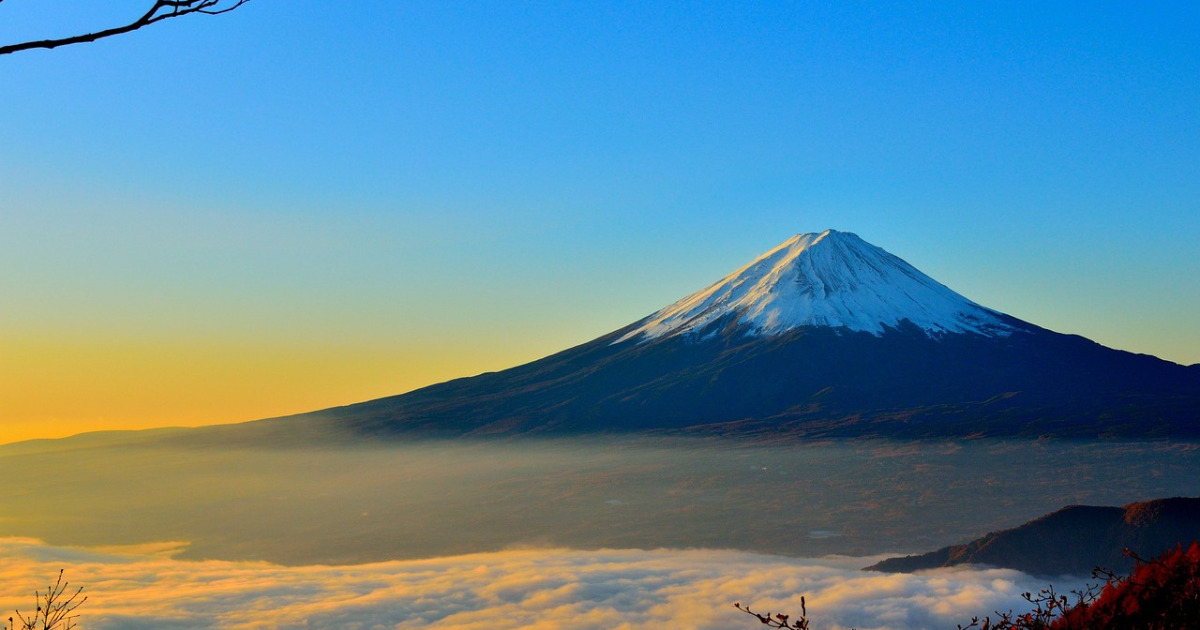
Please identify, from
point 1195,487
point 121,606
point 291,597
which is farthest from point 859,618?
point 1195,487

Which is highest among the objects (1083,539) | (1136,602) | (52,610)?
(1136,602)

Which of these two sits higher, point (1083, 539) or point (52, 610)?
point (52, 610)

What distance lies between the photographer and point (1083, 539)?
112m

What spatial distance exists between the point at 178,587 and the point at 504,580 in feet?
155

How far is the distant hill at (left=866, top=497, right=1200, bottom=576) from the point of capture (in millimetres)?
98688

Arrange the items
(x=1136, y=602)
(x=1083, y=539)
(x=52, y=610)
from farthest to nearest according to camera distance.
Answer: (x=1083, y=539) < (x=52, y=610) < (x=1136, y=602)

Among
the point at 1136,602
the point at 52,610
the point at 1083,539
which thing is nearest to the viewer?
the point at 1136,602

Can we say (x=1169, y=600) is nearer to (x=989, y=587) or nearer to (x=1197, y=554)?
(x=1197, y=554)

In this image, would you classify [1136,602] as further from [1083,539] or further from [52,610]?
[1083,539]

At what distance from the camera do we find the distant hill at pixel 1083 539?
324 feet

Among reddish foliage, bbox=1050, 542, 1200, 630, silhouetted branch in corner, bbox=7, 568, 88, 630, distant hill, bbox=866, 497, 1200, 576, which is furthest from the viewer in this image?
distant hill, bbox=866, 497, 1200, 576

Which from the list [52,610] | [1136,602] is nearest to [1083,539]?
[52,610]

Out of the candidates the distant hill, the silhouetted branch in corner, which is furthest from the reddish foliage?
the distant hill

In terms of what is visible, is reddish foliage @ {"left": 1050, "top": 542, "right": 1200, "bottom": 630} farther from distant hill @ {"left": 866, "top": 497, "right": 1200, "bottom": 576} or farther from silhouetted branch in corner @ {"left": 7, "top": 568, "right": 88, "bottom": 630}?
distant hill @ {"left": 866, "top": 497, "right": 1200, "bottom": 576}
